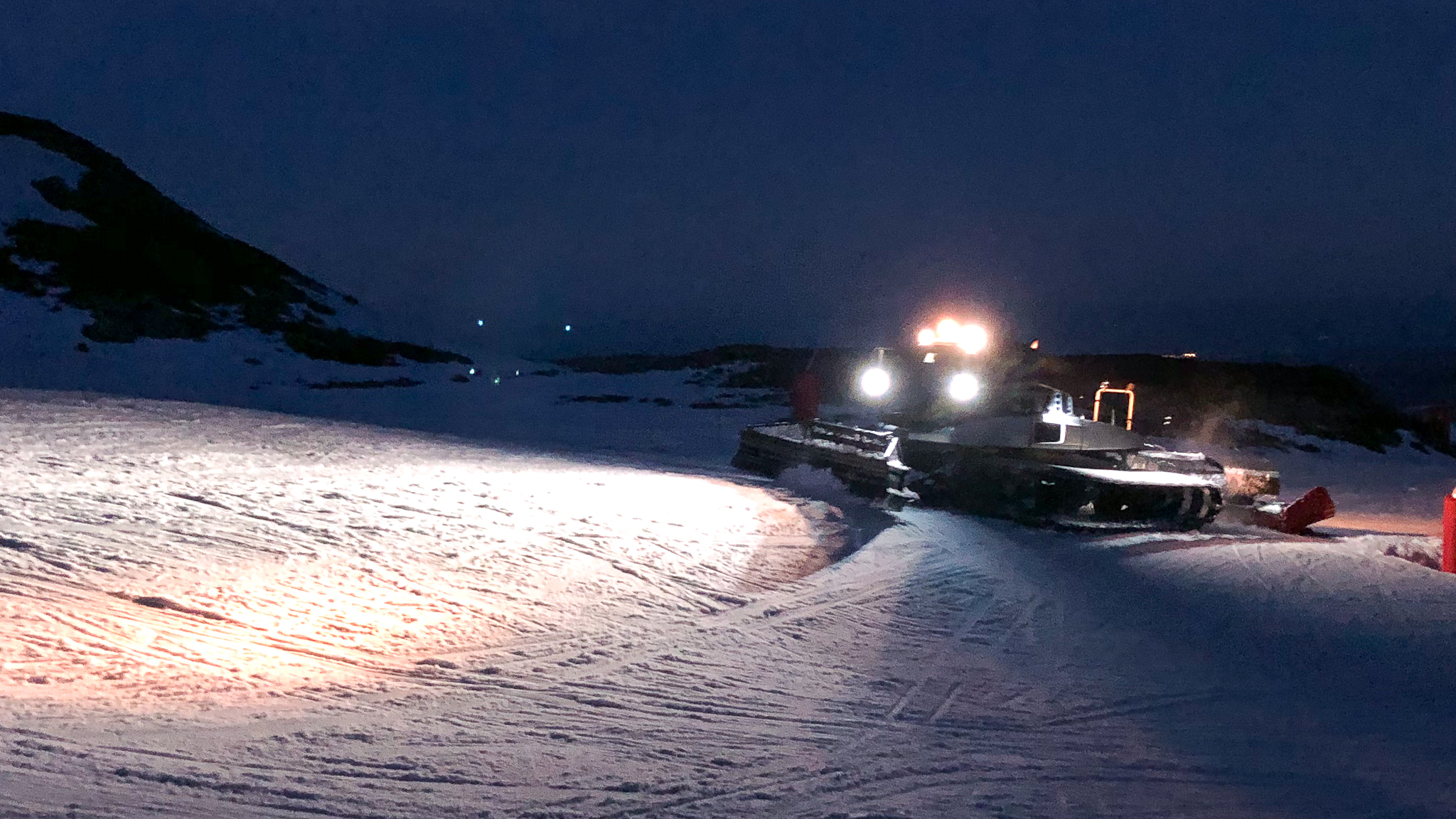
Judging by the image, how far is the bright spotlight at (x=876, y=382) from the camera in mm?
15508

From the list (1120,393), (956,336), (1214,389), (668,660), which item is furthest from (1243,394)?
(668,660)

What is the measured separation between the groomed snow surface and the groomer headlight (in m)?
3.57

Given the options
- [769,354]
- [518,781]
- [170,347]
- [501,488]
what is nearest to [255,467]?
[501,488]

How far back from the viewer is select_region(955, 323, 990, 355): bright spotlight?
49.4 feet

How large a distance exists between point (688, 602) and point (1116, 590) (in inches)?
141

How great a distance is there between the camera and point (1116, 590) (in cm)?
841

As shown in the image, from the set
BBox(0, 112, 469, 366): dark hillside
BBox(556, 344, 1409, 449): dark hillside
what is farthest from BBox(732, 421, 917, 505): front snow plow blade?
BBox(0, 112, 469, 366): dark hillside

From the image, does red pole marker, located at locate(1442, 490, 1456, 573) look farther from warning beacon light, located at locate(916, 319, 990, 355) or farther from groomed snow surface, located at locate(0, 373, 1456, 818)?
warning beacon light, located at locate(916, 319, 990, 355)

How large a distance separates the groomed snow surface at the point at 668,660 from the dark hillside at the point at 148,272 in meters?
27.3

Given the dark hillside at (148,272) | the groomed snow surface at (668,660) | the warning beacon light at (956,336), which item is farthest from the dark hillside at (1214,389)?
the groomed snow surface at (668,660)

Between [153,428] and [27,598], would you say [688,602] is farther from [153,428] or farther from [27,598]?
[153,428]

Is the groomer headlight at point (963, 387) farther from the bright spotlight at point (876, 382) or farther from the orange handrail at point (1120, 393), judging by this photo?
the orange handrail at point (1120, 393)

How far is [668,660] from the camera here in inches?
236

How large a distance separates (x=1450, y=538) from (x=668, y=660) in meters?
7.97
